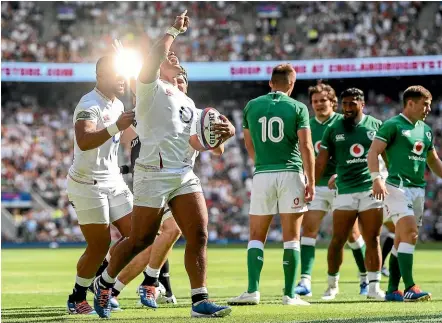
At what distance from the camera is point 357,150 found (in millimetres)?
11102

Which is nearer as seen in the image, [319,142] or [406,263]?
[406,263]

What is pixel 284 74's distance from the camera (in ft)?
31.8

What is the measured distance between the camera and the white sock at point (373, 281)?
1059 centimetres

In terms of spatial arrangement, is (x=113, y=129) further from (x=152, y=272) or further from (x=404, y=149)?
(x=404, y=149)

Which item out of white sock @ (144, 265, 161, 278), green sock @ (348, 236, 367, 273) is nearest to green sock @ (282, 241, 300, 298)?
white sock @ (144, 265, 161, 278)

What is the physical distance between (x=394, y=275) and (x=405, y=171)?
1116 mm

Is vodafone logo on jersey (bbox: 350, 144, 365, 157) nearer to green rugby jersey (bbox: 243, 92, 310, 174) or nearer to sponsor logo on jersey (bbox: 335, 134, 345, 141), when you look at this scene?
sponsor logo on jersey (bbox: 335, 134, 345, 141)

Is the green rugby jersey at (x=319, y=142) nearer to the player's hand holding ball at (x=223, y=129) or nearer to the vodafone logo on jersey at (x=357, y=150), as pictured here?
the vodafone logo on jersey at (x=357, y=150)

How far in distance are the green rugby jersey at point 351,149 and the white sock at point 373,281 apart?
0.98m

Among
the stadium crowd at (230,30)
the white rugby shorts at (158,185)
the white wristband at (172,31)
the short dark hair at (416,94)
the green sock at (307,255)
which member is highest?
the stadium crowd at (230,30)

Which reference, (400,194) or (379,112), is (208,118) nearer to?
(400,194)

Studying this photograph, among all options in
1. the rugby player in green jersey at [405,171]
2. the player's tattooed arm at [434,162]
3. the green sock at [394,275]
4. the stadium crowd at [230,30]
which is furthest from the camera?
the stadium crowd at [230,30]

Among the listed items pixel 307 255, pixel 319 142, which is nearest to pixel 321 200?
pixel 319 142

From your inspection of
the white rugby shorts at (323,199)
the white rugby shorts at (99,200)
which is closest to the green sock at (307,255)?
the white rugby shorts at (323,199)
